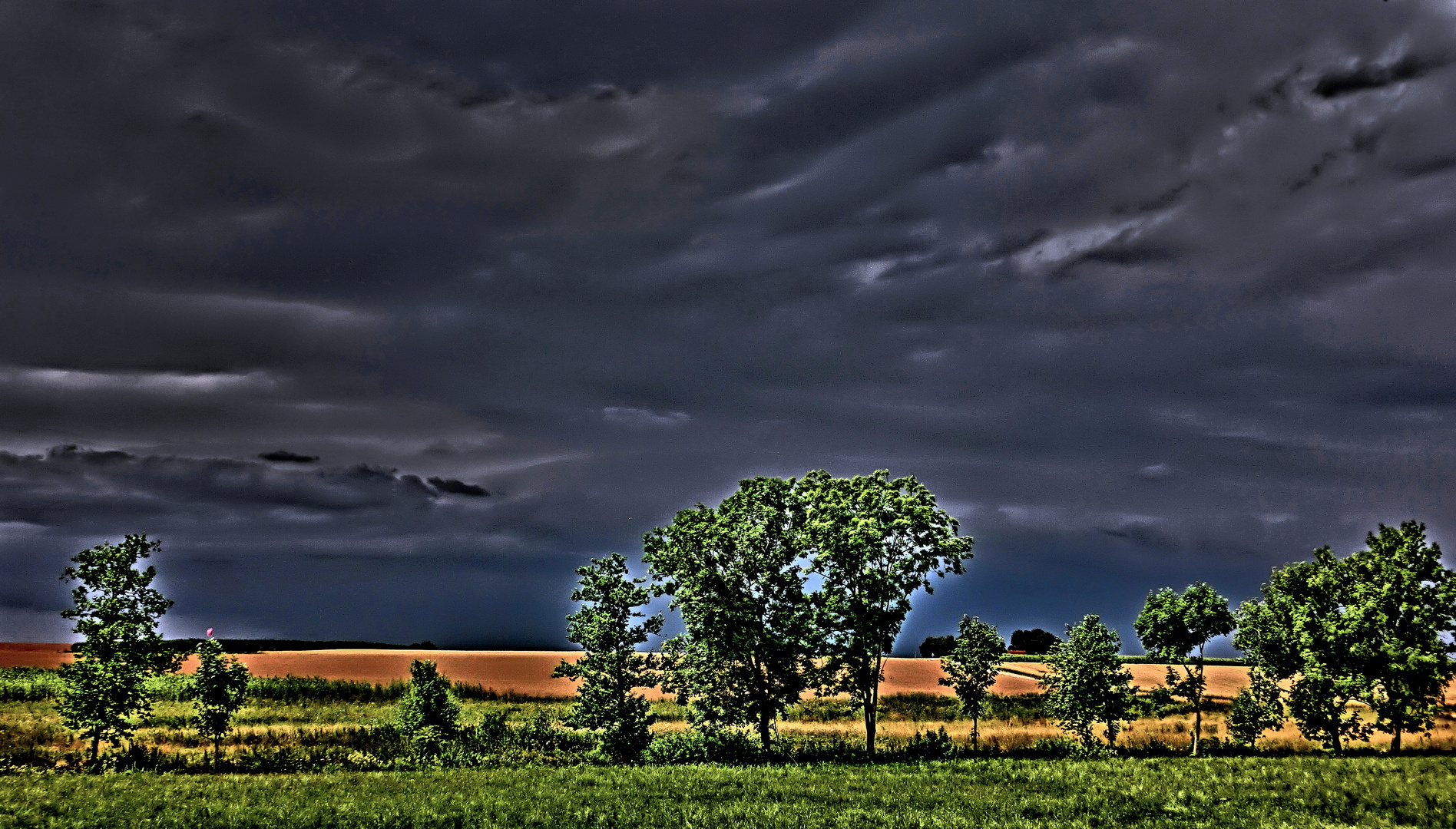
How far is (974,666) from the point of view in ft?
169

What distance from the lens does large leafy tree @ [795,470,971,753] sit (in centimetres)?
3900

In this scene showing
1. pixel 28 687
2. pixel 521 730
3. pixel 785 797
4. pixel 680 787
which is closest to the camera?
pixel 785 797

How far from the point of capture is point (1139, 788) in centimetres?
2447

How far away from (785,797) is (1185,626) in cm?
3386

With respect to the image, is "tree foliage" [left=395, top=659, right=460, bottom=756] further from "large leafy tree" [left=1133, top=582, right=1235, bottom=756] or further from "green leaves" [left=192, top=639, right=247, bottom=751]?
"large leafy tree" [left=1133, top=582, right=1235, bottom=756]

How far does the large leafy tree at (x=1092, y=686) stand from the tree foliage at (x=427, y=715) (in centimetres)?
3377

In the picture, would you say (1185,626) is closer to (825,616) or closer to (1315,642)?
(1315,642)

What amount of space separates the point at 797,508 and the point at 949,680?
1969cm

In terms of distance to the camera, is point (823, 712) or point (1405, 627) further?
point (823, 712)

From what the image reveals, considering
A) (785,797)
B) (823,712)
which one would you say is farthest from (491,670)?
(785,797)

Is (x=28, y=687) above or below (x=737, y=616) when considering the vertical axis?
below

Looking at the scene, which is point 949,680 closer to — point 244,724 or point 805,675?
point 805,675

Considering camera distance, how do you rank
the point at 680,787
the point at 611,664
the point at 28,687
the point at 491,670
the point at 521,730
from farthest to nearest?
the point at 491,670, the point at 28,687, the point at 521,730, the point at 611,664, the point at 680,787

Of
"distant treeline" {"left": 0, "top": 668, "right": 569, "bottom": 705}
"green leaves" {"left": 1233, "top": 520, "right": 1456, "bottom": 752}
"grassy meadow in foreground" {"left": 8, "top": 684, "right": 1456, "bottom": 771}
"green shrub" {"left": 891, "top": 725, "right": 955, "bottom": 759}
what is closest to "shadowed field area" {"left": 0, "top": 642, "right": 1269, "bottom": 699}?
"distant treeline" {"left": 0, "top": 668, "right": 569, "bottom": 705}
